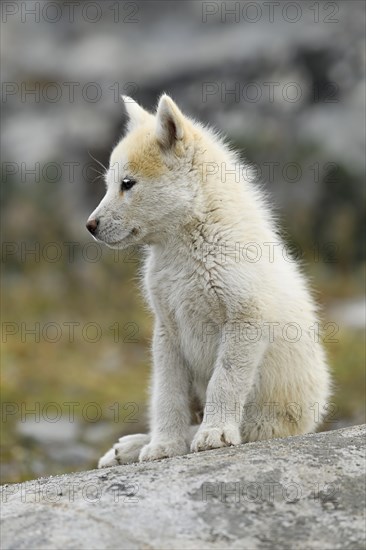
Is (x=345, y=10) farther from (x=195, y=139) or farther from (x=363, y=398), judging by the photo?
(x=195, y=139)

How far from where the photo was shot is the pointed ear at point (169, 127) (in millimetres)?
7156

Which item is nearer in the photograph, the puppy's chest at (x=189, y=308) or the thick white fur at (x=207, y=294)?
the thick white fur at (x=207, y=294)

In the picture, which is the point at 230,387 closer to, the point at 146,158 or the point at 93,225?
the point at 93,225

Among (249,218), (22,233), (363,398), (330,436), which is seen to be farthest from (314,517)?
(22,233)

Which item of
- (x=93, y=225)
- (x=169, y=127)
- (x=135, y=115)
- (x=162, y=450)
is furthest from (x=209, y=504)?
(x=135, y=115)

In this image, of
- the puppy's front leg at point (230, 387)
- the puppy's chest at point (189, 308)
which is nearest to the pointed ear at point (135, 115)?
the puppy's chest at point (189, 308)

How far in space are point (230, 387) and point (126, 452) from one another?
1420 mm

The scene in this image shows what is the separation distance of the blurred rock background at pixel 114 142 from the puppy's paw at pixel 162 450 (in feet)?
19.8

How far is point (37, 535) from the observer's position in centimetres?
465

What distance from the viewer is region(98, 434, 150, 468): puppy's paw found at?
24.4 feet

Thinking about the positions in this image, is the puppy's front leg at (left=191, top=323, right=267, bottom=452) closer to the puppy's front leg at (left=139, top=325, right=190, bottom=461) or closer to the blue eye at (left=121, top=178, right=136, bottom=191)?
the puppy's front leg at (left=139, top=325, right=190, bottom=461)

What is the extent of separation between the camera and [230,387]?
6.53 m

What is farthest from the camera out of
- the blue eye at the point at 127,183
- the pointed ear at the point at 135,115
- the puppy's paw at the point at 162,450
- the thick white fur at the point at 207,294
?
the pointed ear at the point at 135,115

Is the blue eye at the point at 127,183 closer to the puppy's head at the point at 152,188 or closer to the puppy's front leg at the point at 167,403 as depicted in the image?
the puppy's head at the point at 152,188
